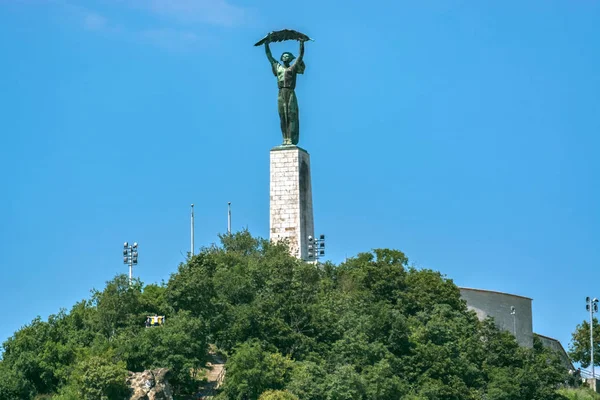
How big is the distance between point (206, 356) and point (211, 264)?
582 cm

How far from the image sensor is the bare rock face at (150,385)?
50062mm

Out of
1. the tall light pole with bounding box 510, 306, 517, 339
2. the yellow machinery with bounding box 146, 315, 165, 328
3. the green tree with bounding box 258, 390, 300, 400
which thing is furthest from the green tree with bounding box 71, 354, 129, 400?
the tall light pole with bounding box 510, 306, 517, 339

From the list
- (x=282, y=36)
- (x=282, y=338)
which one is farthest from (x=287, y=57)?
(x=282, y=338)

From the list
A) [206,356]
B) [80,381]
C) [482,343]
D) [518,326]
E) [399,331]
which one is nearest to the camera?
[80,381]

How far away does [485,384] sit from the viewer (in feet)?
199

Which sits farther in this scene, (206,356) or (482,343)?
(482,343)

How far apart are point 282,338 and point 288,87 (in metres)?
15.6

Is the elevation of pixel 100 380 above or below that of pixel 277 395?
above

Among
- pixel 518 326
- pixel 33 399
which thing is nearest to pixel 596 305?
pixel 518 326

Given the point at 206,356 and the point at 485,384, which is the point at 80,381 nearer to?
the point at 206,356

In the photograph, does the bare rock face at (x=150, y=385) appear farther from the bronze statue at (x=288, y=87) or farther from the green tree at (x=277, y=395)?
the bronze statue at (x=288, y=87)

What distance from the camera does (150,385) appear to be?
1986 inches

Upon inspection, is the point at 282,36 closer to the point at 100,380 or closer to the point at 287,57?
the point at 287,57

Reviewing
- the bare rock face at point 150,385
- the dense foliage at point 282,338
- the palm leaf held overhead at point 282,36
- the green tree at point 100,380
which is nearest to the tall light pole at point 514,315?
the dense foliage at point 282,338
